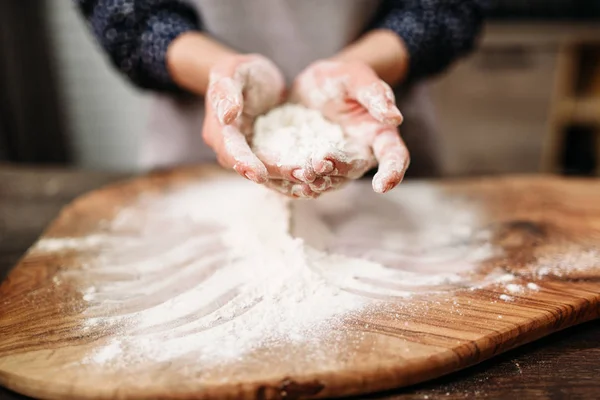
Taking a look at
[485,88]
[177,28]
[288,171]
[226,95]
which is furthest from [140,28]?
[485,88]

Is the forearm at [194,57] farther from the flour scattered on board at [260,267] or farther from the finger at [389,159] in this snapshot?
the finger at [389,159]

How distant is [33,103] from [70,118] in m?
0.17

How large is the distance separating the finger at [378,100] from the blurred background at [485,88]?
1.33 metres

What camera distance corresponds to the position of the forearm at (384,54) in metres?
0.92

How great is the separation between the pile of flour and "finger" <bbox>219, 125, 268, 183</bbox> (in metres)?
0.04

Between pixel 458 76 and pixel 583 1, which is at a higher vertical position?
pixel 583 1

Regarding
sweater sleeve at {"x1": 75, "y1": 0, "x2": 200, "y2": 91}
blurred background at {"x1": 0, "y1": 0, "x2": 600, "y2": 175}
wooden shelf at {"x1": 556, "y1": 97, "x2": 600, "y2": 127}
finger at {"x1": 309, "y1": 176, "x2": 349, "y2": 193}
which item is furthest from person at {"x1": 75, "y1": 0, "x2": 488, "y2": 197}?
wooden shelf at {"x1": 556, "y1": 97, "x2": 600, "y2": 127}

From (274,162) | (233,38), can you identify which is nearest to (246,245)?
(274,162)

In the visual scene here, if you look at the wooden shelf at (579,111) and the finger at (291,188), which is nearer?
the finger at (291,188)

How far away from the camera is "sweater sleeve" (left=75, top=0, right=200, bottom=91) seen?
971mm

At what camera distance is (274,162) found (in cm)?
66

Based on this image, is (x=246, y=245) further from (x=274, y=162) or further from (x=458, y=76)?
(x=458, y=76)

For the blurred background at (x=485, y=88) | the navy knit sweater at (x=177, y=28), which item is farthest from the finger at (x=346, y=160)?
the blurred background at (x=485, y=88)

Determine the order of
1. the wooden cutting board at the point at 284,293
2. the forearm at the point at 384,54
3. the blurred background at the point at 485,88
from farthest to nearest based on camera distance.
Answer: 1. the blurred background at the point at 485,88
2. the forearm at the point at 384,54
3. the wooden cutting board at the point at 284,293
